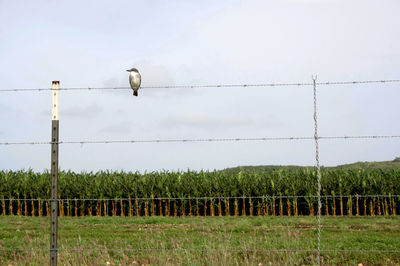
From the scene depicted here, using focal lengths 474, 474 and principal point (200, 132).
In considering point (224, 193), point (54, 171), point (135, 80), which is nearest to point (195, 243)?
point (135, 80)

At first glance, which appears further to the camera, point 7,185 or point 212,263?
point 7,185

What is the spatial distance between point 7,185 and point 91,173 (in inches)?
158

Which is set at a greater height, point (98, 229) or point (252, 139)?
point (252, 139)

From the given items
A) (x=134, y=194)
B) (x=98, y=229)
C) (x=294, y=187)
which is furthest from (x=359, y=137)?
(x=134, y=194)

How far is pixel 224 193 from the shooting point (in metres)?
21.1

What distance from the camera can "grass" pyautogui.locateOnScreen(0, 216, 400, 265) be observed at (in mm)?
7714

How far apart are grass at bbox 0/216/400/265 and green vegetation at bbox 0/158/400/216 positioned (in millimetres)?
4565

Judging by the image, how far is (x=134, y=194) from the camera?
21672mm

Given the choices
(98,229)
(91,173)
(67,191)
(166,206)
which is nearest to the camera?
(98,229)

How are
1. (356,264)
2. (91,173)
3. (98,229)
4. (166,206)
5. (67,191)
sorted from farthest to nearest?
(91,173), (67,191), (166,206), (98,229), (356,264)

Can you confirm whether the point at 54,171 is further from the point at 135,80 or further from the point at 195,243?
the point at 195,243

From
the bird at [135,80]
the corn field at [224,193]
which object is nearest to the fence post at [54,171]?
the bird at [135,80]

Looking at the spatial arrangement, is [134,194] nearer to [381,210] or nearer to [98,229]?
[98,229]

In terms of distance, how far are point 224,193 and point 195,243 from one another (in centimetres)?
1082
